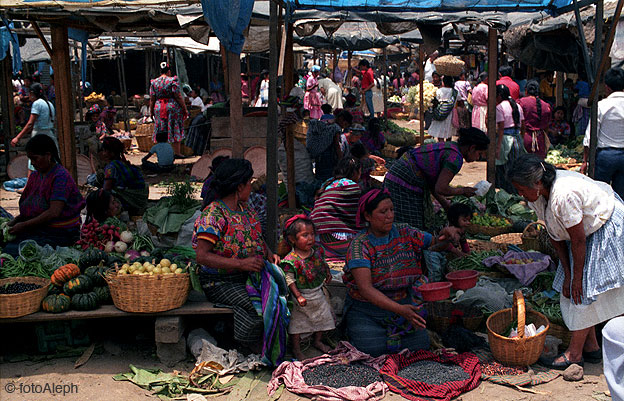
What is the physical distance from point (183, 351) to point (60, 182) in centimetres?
192

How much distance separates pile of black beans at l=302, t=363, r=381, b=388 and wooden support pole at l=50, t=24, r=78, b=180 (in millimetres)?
5057

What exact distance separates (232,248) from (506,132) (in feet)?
19.9

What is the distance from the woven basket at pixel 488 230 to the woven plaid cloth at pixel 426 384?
3275 mm

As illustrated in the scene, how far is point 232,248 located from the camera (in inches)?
176

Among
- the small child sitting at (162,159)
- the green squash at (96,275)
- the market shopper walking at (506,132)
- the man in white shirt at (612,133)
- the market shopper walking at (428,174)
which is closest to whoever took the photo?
the green squash at (96,275)

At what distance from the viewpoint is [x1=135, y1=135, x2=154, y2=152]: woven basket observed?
14.5 metres

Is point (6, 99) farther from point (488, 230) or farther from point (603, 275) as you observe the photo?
point (603, 275)

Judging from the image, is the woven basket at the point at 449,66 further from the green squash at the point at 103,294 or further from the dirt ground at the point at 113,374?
the green squash at the point at 103,294

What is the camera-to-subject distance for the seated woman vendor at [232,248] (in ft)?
14.3

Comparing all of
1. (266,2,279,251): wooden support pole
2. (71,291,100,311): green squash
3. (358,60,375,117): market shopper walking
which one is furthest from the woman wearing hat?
(71,291,100,311): green squash

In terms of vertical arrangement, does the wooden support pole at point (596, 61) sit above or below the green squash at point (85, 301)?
above

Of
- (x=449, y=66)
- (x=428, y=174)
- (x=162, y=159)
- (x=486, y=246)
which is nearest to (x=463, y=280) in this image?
(x=428, y=174)

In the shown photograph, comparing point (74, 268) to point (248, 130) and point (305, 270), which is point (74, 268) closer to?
point (305, 270)

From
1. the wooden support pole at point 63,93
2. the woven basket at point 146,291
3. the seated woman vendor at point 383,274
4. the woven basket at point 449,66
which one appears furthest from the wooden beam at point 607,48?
the woven basket at point 449,66
